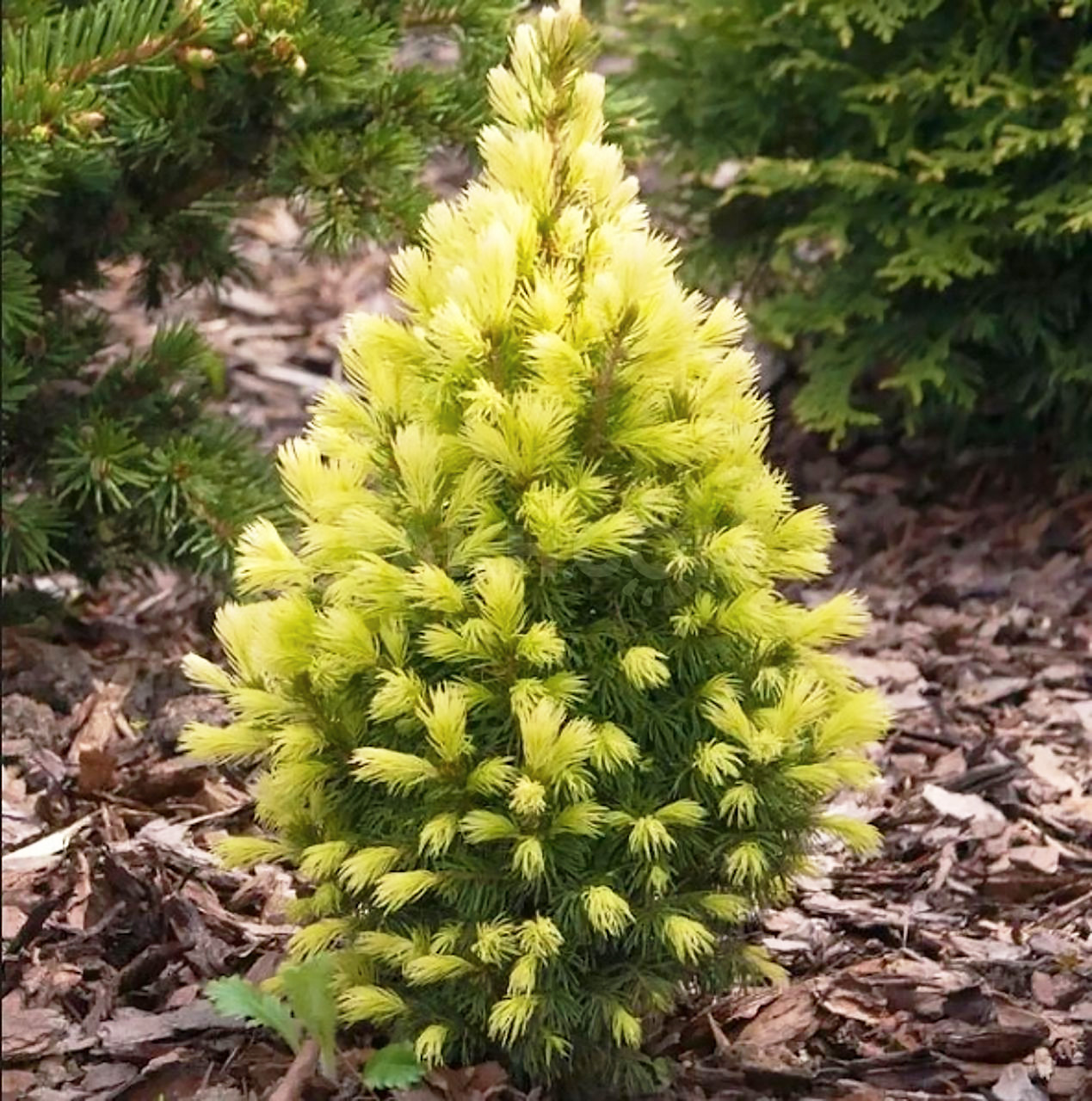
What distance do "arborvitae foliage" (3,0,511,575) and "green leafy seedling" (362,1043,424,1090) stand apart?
5.03ft

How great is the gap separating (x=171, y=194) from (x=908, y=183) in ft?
6.63

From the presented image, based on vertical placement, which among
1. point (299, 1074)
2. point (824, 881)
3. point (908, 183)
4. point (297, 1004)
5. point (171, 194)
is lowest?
point (299, 1074)

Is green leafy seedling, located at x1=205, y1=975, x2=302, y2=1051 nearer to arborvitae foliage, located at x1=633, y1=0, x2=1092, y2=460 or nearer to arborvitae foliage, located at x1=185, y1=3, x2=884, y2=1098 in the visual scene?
arborvitae foliage, located at x1=185, y1=3, x2=884, y2=1098

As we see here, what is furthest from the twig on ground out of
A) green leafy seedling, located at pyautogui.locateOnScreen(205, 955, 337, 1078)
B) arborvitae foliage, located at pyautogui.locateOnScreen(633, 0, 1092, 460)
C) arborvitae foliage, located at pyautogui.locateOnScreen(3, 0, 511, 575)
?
arborvitae foliage, located at pyautogui.locateOnScreen(633, 0, 1092, 460)

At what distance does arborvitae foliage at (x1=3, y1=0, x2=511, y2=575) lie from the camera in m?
3.09

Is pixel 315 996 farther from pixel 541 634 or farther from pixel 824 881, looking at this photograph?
pixel 824 881

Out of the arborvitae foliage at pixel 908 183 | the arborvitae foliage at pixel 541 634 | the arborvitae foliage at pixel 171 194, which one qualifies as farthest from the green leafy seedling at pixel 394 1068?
the arborvitae foliage at pixel 908 183

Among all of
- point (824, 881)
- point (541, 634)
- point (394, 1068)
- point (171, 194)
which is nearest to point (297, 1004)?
point (394, 1068)

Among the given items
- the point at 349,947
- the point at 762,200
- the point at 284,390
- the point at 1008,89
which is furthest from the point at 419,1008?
the point at 284,390

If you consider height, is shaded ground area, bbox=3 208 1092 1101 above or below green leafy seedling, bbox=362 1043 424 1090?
above

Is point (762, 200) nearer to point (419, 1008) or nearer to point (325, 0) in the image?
point (325, 0)

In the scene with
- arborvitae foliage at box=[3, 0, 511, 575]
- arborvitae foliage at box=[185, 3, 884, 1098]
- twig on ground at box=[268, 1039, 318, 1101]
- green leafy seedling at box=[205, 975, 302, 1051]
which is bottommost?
twig on ground at box=[268, 1039, 318, 1101]

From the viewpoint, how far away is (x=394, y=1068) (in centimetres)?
226

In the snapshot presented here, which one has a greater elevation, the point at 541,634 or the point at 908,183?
the point at 908,183
